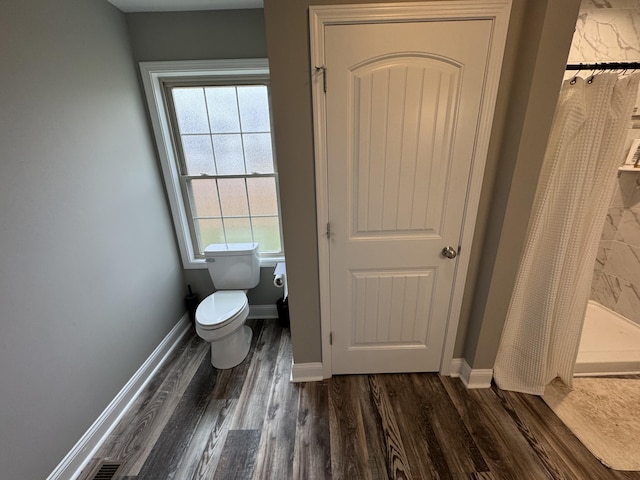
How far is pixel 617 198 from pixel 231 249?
318 centimetres

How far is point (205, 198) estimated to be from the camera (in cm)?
226

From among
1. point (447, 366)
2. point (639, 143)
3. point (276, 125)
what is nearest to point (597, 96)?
point (639, 143)

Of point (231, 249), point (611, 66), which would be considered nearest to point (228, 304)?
point (231, 249)

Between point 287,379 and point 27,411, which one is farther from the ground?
point 27,411

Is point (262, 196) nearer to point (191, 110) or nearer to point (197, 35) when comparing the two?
point (191, 110)

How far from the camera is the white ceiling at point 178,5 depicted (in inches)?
64.3

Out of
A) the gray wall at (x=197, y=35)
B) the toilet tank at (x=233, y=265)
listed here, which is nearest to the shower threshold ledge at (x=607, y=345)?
the toilet tank at (x=233, y=265)

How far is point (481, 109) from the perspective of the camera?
128 centimetres

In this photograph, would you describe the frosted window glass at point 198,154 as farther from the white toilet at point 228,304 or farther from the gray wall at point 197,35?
the white toilet at point 228,304

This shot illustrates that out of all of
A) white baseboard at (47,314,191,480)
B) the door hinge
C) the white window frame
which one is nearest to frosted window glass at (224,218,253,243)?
the white window frame

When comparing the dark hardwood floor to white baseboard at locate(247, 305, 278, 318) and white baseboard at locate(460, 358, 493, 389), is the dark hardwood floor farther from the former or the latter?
white baseboard at locate(247, 305, 278, 318)

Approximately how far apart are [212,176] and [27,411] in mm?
1698

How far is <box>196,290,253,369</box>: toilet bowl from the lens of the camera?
5.82 ft

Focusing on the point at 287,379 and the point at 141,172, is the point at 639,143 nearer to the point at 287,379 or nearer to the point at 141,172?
the point at 287,379
